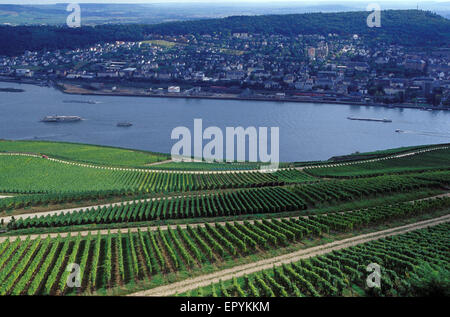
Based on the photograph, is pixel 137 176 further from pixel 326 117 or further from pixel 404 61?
pixel 404 61

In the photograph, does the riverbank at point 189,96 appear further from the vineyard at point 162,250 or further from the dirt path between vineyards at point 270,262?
the dirt path between vineyards at point 270,262

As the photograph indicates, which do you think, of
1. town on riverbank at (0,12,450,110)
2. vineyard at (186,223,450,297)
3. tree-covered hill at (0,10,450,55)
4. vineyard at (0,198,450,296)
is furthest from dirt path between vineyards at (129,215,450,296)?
tree-covered hill at (0,10,450,55)

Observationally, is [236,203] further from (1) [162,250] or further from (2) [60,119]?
(2) [60,119]

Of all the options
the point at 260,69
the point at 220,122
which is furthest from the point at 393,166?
the point at 260,69

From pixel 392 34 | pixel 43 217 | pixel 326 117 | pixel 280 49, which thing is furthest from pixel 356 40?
pixel 43 217

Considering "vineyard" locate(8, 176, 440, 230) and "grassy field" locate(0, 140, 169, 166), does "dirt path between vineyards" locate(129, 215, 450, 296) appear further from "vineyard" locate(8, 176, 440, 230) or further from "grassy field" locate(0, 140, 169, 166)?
"grassy field" locate(0, 140, 169, 166)

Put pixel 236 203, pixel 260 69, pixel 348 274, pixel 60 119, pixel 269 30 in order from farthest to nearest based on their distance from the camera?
pixel 269 30 → pixel 260 69 → pixel 60 119 → pixel 236 203 → pixel 348 274
